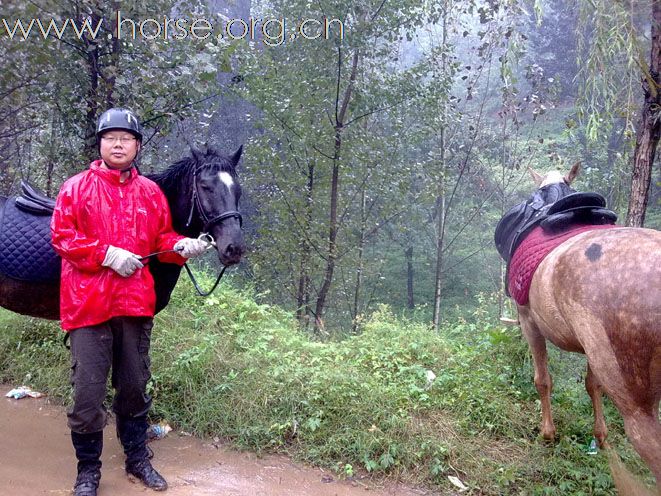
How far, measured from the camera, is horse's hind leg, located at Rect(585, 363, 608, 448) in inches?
140

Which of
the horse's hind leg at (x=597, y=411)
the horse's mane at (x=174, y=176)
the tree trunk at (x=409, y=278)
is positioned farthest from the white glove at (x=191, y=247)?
the tree trunk at (x=409, y=278)

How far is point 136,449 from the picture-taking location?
10.1 feet

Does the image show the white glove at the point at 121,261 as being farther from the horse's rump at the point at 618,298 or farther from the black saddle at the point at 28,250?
the horse's rump at the point at 618,298

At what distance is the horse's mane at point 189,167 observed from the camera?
3162mm

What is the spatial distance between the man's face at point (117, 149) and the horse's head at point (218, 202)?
0.44 m

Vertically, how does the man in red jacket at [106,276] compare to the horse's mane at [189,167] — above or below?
below

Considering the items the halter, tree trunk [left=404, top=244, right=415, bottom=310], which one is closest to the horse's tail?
the halter

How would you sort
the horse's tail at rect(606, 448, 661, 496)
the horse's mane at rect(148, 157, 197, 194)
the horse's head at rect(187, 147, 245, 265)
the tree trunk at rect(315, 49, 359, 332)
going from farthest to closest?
the tree trunk at rect(315, 49, 359, 332) < the horse's mane at rect(148, 157, 197, 194) < the horse's head at rect(187, 147, 245, 265) < the horse's tail at rect(606, 448, 661, 496)

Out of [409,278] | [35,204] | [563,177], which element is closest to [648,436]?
[563,177]

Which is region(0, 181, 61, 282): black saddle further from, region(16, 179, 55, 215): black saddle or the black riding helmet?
the black riding helmet

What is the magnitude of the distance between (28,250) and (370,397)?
2526 mm

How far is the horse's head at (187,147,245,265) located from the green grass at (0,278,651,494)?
1435 millimetres

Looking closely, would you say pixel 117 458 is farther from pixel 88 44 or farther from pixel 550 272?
pixel 88 44

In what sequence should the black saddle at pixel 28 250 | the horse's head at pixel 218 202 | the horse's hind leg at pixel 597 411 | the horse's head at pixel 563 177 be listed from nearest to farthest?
the horse's head at pixel 218 202 → the black saddle at pixel 28 250 → the horse's hind leg at pixel 597 411 → the horse's head at pixel 563 177
